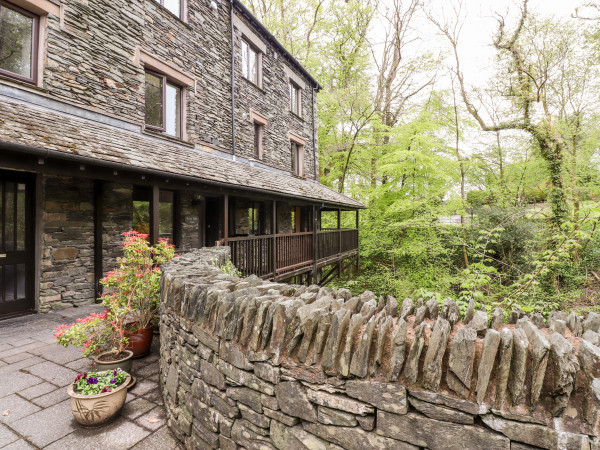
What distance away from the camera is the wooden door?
4.82 m

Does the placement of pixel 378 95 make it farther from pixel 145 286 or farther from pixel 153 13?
pixel 145 286

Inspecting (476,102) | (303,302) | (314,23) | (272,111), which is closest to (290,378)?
(303,302)

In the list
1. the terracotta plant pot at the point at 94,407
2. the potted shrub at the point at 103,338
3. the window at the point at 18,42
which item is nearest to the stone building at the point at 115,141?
the window at the point at 18,42

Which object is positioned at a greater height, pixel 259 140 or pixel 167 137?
pixel 259 140

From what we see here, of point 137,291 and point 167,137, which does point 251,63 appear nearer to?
point 167,137

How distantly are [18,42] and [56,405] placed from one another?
5880 millimetres

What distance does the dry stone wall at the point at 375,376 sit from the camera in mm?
1107

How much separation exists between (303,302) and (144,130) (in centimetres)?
662

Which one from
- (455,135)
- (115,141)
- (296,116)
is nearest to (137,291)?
(115,141)

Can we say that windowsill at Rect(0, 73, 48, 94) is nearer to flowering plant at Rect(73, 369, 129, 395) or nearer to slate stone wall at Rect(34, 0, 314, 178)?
A: slate stone wall at Rect(34, 0, 314, 178)

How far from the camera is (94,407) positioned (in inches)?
89.5

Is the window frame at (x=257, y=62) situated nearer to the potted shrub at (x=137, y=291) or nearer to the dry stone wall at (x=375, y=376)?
the potted shrub at (x=137, y=291)

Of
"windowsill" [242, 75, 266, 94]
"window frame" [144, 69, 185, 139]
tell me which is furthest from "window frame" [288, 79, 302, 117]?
"window frame" [144, 69, 185, 139]

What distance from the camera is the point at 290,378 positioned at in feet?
5.28
